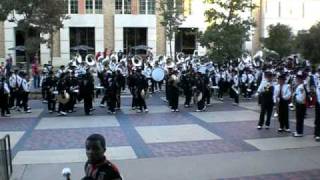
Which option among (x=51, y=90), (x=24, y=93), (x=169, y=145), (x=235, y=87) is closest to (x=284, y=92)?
(x=169, y=145)

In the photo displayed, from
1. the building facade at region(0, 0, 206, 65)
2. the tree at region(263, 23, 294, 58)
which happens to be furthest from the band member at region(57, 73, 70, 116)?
the building facade at region(0, 0, 206, 65)

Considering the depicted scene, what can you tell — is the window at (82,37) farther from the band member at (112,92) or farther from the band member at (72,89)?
the band member at (112,92)

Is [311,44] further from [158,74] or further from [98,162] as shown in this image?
[98,162]

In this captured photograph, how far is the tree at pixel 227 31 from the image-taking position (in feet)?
87.5

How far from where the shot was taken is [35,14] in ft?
87.7

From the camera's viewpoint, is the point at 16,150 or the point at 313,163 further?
the point at 16,150

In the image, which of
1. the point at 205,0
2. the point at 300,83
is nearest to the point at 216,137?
the point at 300,83

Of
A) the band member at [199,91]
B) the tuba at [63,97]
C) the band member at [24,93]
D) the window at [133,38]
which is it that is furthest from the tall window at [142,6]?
the tuba at [63,97]

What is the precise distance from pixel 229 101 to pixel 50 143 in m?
11.6

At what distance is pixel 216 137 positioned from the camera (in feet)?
47.1

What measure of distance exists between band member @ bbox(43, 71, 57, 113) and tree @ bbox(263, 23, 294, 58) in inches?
857

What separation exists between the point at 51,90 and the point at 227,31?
33.8 ft

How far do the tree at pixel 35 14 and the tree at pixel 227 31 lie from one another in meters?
7.53

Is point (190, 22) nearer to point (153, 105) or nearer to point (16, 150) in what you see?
point (153, 105)
